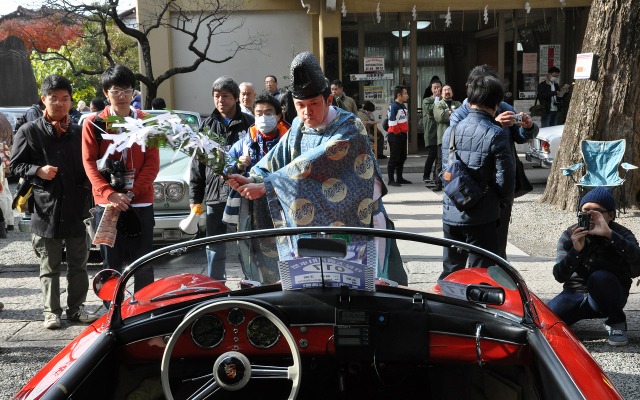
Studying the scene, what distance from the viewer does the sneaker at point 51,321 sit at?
5.94 metres

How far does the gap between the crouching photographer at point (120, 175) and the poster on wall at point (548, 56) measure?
1483cm

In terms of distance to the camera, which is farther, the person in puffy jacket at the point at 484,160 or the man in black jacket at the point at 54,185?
the man in black jacket at the point at 54,185

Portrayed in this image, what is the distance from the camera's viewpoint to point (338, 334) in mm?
3014

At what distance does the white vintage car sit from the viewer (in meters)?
13.6

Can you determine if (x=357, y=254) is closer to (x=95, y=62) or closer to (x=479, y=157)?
(x=479, y=157)

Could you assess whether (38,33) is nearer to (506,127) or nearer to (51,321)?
(51,321)

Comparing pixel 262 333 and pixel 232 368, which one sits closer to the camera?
pixel 232 368

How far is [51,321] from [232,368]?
378 cm

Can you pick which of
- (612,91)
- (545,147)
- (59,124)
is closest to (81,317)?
(59,124)

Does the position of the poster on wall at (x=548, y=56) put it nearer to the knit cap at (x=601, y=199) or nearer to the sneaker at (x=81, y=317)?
the knit cap at (x=601, y=199)

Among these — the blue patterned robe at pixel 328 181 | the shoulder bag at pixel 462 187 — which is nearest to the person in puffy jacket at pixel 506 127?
the shoulder bag at pixel 462 187

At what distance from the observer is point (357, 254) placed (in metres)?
3.07

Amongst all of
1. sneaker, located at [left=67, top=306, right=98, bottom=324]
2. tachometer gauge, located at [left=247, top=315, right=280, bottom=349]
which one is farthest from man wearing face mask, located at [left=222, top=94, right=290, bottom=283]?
sneaker, located at [left=67, top=306, right=98, bottom=324]

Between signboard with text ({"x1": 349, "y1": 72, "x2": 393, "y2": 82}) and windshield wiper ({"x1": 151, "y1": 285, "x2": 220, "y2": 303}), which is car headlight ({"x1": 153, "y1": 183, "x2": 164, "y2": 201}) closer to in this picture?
windshield wiper ({"x1": 151, "y1": 285, "x2": 220, "y2": 303})
